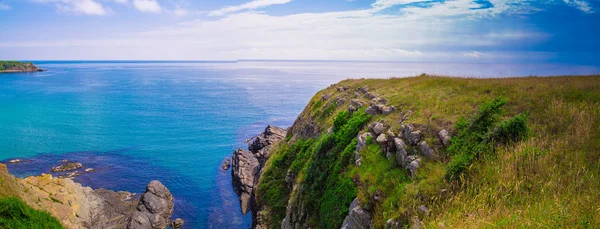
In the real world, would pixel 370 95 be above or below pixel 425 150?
above

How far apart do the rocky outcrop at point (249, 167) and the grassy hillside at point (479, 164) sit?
1921 centimetres

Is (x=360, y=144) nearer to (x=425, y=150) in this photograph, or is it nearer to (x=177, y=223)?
(x=425, y=150)

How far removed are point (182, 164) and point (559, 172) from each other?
56474 millimetres

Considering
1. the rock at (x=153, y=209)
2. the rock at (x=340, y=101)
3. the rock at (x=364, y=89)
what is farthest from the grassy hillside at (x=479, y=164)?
the rock at (x=153, y=209)

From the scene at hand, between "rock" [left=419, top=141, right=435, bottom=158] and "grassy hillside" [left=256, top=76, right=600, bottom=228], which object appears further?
"rock" [left=419, top=141, right=435, bottom=158]

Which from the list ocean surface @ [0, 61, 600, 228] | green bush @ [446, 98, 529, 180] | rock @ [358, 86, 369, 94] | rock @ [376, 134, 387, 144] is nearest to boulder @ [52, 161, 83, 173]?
ocean surface @ [0, 61, 600, 228]

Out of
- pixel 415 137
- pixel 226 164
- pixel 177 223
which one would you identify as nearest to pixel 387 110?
pixel 415 137

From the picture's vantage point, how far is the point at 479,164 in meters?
13.4

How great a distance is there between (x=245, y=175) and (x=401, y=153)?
34.1 m

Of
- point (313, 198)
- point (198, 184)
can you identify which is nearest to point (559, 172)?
point (313, 198)

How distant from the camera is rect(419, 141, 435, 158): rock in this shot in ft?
54.2

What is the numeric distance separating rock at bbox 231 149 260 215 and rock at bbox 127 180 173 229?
938 centimetres

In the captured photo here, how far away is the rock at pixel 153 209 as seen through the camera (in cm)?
3592

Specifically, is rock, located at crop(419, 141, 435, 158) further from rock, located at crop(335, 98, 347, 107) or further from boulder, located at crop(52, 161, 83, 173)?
boulder, located at crop(52, 161, 83, 173)
